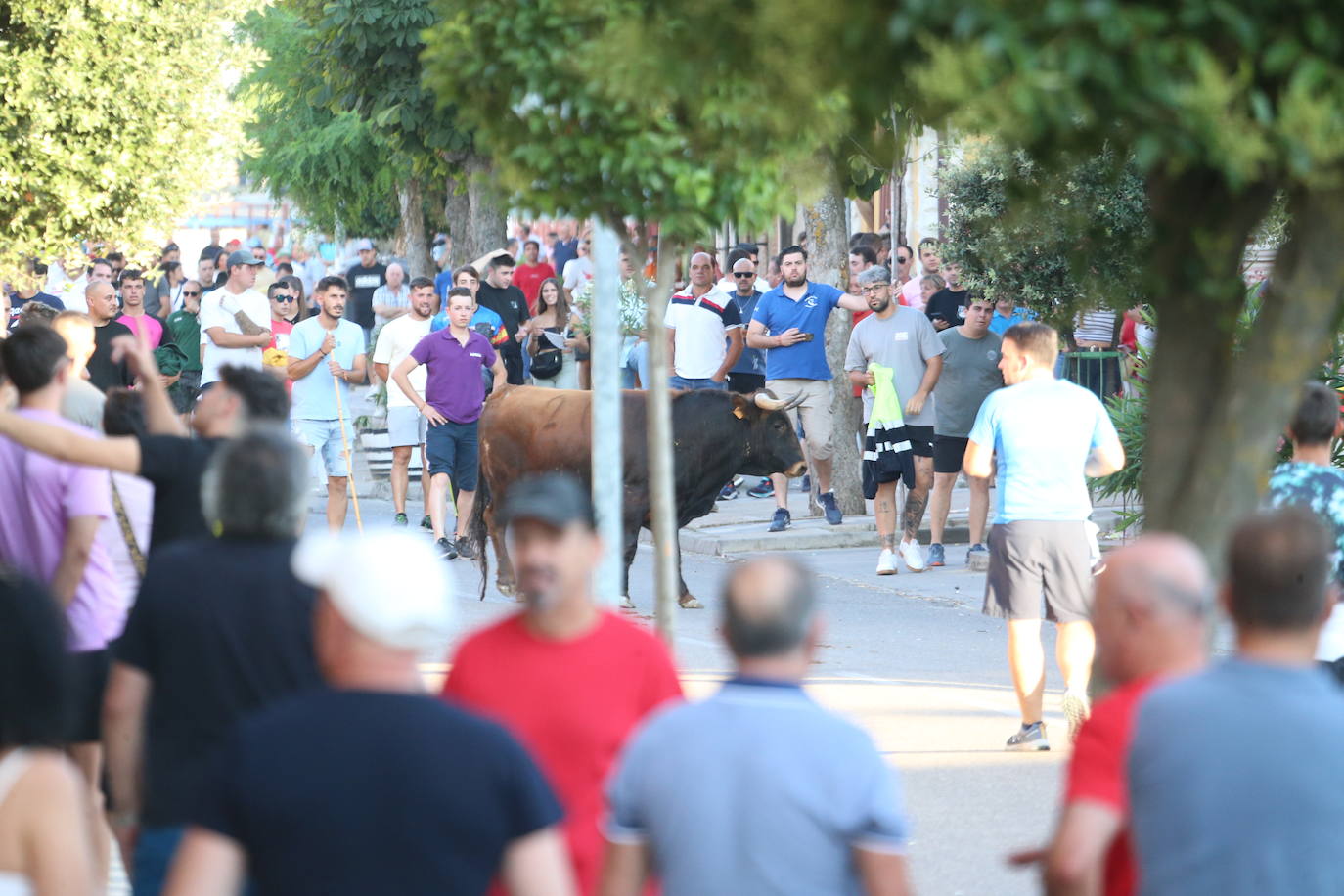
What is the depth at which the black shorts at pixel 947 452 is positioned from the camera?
575 inches

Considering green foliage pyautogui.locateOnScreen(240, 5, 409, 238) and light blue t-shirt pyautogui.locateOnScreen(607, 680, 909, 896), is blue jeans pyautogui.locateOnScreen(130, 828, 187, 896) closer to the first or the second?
light blue t-shirt pyautogui.locateOnScreen(607, 680, 909, 896)

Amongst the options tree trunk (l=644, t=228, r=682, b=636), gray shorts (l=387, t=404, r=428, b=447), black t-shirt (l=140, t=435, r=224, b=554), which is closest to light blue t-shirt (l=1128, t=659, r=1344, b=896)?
black t-shirt (l=140, t=435, r=224, b=554)

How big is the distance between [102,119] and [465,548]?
13.8 feet

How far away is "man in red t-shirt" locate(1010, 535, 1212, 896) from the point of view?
11.9ft

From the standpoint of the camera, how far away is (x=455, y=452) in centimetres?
1513

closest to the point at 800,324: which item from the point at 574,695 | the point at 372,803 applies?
the point at 574,695

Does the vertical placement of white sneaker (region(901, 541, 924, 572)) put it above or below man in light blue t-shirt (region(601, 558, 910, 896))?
below

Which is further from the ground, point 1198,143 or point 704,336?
point 1198,143

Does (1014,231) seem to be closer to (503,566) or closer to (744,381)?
(503,566)

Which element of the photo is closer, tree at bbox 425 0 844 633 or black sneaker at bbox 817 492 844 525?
tree at bbox 425 0 844 633

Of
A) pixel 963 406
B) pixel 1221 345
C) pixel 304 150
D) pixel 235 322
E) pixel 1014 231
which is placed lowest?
pixel 963 406

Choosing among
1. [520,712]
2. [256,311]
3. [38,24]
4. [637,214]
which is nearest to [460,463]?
[256,311]

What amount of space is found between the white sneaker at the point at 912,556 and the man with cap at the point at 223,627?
10.2m

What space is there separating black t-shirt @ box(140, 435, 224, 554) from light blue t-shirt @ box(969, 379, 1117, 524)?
4.09 metres
